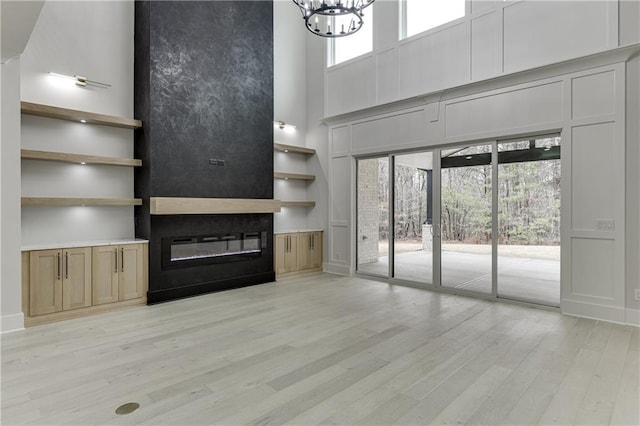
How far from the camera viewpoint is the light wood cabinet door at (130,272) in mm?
4758

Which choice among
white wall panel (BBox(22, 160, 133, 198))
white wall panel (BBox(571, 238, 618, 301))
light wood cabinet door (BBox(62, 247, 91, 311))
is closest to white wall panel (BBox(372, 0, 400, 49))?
white wall panel (BBox(571, 238, 618, 301))

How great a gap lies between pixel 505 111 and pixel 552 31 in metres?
1.08

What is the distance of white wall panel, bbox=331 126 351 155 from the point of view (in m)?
7.01

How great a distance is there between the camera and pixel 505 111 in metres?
4.97

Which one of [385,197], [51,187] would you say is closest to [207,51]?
[51,187]

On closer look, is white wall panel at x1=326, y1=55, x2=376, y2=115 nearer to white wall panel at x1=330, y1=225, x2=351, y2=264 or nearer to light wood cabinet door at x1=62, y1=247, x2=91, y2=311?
white wall panel at x1=330, y1=225, x2=351, y2=264

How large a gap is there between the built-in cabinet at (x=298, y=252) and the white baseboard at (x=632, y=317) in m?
4.89

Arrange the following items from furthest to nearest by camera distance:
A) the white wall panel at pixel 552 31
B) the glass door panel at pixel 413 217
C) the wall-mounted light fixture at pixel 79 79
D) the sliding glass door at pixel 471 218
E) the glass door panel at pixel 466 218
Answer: the glass door panel at pixel 413 217 < the glass door panel at pixel 466 218 < the sliding glass door at pixel 471 218 < the wall-mounted light fixture at pixel 79 79 < the white wall panel at pixel 552 31

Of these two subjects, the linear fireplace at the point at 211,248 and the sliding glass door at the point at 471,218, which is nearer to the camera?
the sliding glass door at the point at 471,218

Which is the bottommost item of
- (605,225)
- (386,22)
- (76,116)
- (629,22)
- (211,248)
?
(211,248)

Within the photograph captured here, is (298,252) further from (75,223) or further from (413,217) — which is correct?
(75,223)

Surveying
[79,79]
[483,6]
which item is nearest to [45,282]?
[79,79]

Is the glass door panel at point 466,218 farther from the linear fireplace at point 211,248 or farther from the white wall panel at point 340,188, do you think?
the linear fireplace at point 211,248

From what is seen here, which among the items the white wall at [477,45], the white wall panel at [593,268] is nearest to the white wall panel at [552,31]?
the white wall at [477,45]
